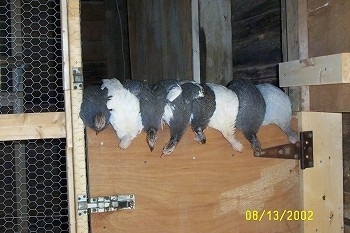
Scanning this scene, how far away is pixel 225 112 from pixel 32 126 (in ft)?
1.59

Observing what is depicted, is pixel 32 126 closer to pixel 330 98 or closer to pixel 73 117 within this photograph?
pixel 73 117

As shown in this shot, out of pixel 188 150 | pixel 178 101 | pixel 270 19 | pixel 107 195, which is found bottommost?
pixel 107 195

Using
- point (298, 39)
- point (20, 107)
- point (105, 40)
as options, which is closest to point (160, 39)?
point (105, 40)

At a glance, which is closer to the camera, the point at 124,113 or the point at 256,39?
the point at 124,113

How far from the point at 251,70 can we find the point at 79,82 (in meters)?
0.93

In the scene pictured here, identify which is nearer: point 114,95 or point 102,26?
point 114,95

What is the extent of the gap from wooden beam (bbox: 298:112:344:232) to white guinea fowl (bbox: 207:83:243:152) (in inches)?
8.7

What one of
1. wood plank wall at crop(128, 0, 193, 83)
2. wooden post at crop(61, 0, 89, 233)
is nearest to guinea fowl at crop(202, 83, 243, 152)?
wooden post at crop(61, 0, 89, 233)

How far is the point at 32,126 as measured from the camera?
1.07 m

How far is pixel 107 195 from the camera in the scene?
111 cm

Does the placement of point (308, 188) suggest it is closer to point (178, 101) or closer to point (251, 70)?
point (178, 101)

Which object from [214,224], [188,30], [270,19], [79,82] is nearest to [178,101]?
[79,82]

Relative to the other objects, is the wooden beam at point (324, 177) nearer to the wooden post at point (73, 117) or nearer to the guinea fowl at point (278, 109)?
the guinea fowl at point (278, 109)

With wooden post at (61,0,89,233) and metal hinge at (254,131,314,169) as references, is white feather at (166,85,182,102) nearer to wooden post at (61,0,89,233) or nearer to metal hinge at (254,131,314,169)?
wooden post at (61,0,89,233)
